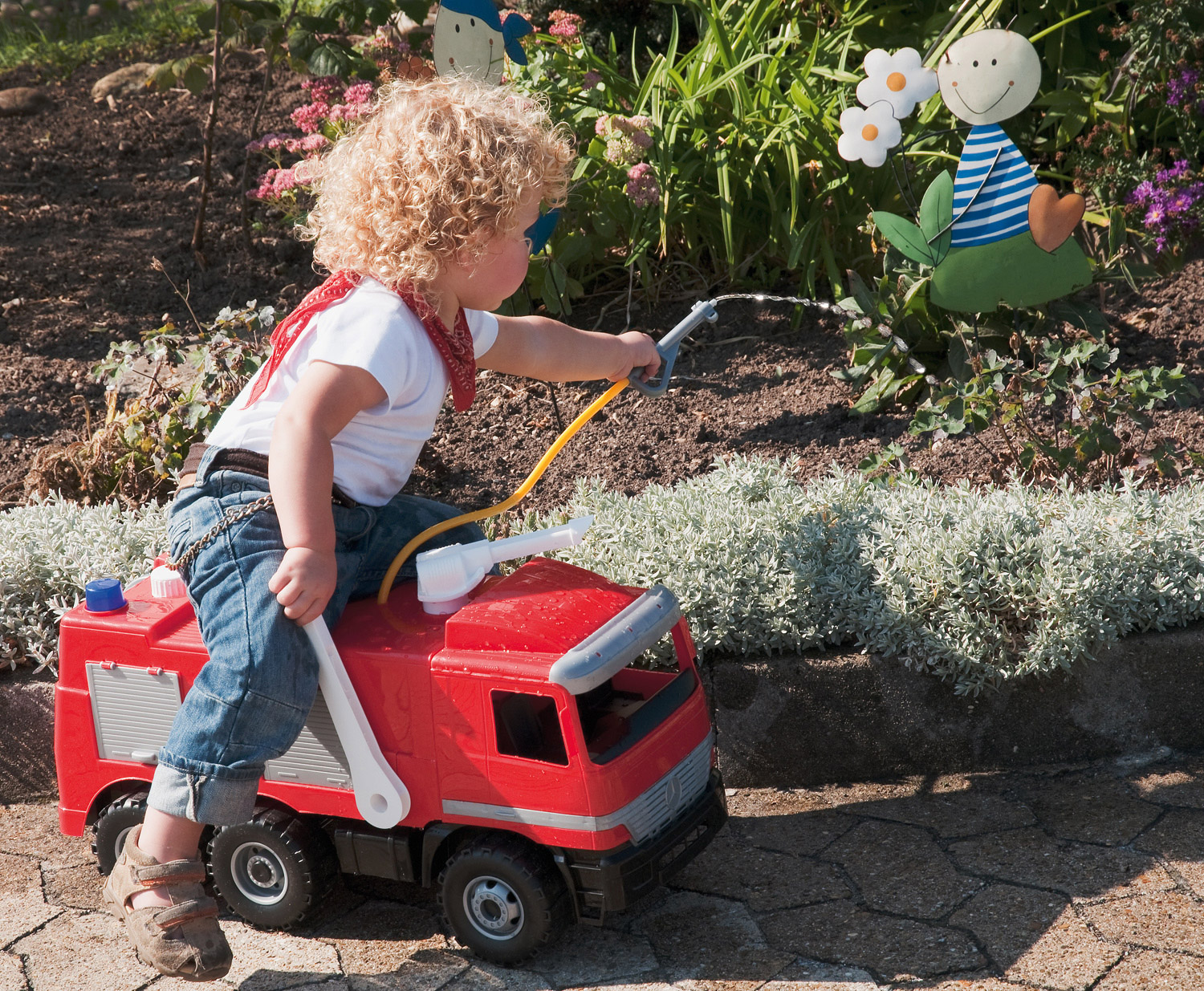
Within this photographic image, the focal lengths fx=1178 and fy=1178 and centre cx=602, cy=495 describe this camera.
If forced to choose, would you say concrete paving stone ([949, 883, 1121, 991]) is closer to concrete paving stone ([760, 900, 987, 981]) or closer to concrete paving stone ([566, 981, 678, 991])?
concrete paving stone ([760, 900, 987, 981])

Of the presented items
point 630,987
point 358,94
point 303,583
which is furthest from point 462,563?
point 358,94

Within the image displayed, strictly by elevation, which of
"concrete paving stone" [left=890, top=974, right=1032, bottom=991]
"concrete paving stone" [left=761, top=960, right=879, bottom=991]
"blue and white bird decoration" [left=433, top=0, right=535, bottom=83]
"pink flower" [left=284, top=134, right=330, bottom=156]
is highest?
"blue and white bird decoration" [left=433, top=0, right=535, bottom=83]

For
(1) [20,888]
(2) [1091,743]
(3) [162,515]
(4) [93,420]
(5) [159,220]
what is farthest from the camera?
(5) [159,220]

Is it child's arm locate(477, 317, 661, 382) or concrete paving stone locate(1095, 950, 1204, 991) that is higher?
child's arm locate(477, 317, 661, 382)

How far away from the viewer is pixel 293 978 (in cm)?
202

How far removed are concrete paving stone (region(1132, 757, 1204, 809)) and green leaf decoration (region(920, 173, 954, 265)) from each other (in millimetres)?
1494

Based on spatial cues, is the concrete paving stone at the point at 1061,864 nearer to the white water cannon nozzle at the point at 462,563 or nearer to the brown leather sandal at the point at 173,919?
the white water cannon nozzle at the point at 462,563

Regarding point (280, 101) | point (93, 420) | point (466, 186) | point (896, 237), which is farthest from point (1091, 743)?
point (280, 101)

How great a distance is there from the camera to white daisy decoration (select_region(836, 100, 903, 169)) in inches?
129

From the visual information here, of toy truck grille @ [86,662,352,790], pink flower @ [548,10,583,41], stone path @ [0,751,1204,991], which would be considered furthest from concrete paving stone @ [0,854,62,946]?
pink flower @ [548,10,583,41]

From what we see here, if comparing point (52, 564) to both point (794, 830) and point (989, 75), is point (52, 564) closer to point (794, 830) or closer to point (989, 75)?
point (794, 830)

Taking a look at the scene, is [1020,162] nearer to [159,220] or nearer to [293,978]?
[293,978]

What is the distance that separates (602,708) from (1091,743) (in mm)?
1116

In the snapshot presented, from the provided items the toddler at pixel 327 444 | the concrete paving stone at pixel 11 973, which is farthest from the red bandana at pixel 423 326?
the concrete paving stone at pixel 11 973
